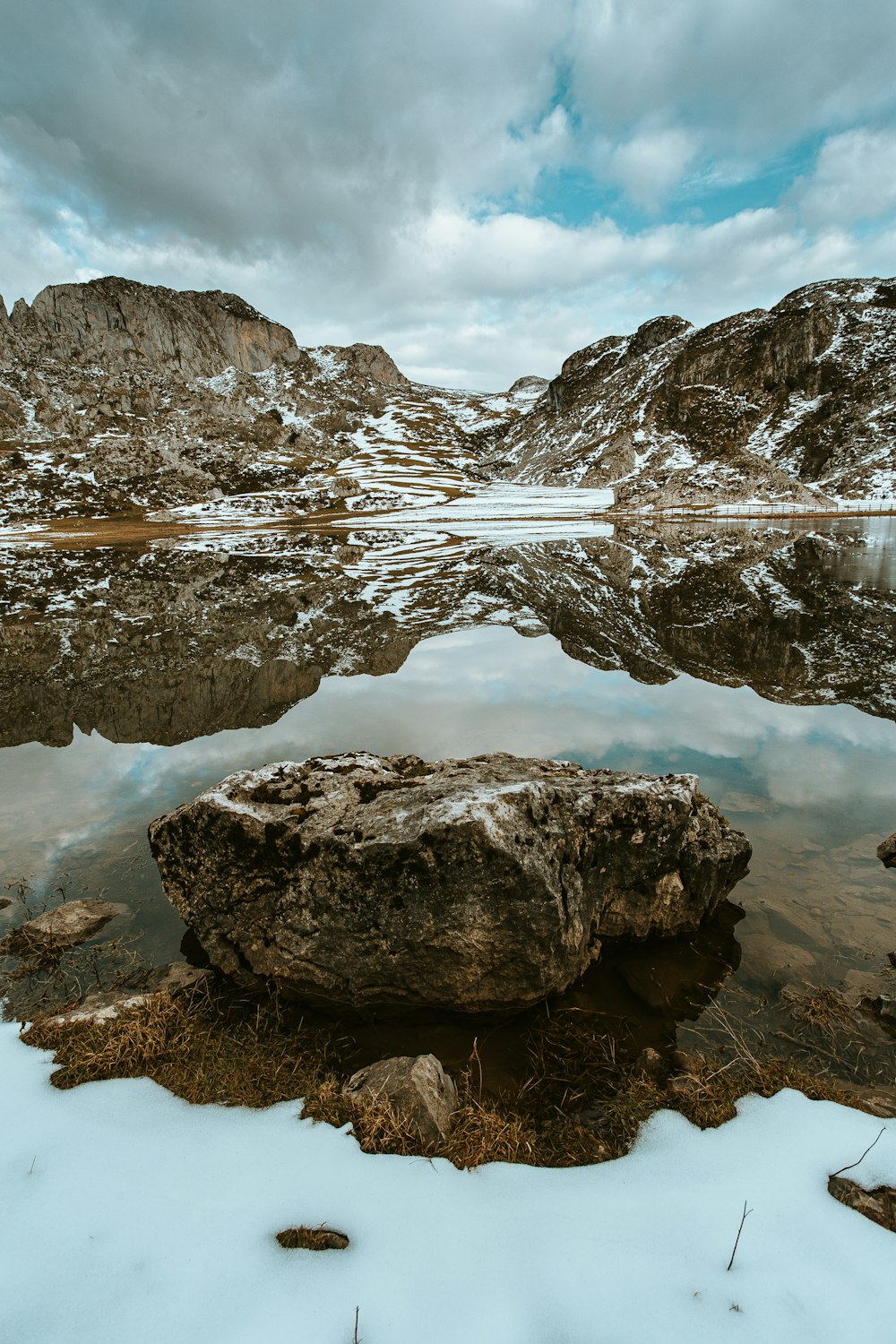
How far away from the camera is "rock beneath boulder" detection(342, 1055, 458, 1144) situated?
4988 mm

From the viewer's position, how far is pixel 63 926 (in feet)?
26.2

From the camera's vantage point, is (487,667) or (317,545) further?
(317,545)

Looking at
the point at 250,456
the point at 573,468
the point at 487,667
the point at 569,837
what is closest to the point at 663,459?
the point at 573,468

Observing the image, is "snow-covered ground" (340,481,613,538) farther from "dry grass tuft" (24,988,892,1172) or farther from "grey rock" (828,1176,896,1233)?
"grey rock" (828,1176,896,1233)

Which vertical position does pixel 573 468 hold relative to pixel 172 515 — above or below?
above

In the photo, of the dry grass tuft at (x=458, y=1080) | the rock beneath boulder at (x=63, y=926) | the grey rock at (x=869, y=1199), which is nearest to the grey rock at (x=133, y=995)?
the dry grass tuft at (x=458, y=1080)

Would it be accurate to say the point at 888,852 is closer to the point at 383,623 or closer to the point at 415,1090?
the point at 415,1090

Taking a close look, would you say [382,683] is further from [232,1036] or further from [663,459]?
[663,459]

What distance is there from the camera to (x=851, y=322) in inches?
7303

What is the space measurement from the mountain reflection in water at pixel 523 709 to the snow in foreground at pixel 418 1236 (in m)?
2.10

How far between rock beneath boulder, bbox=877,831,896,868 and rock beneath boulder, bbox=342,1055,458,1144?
23.9 ft

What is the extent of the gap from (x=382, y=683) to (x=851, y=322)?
23571 cm

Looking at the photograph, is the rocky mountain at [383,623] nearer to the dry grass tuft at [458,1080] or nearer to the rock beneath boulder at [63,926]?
the rock beneath boulder at [63,926]

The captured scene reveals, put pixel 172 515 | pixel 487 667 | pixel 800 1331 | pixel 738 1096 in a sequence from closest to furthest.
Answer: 1. pixel 800 1331
2. pixel 738 1096
3. pixel 487 667
4. pixel 172 515
